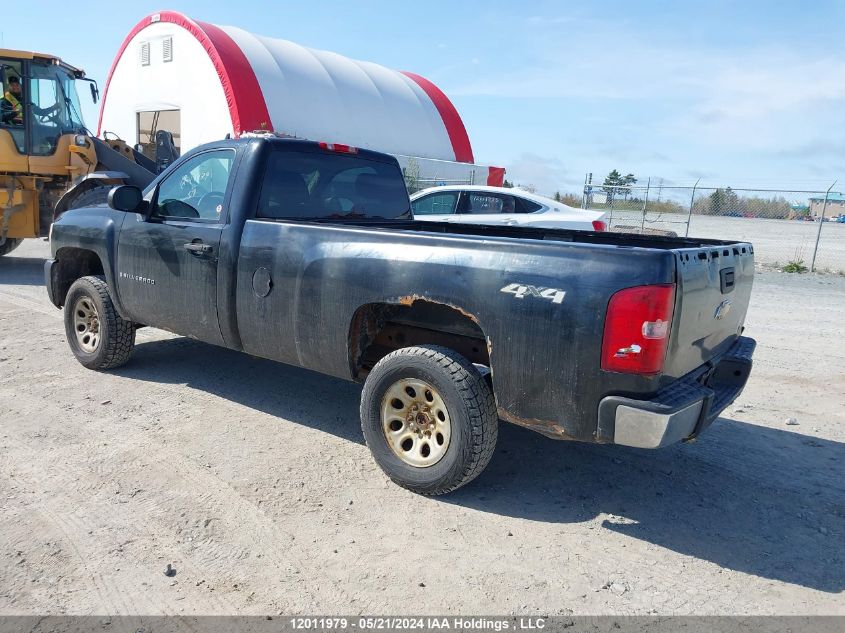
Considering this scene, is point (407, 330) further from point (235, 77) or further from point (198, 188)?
point (235, 77)

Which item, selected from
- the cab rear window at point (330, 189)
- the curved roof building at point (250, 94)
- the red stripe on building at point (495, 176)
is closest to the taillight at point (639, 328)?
the cab rear window at point (330, 189)

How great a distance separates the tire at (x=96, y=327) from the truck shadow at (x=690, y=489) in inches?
40.3

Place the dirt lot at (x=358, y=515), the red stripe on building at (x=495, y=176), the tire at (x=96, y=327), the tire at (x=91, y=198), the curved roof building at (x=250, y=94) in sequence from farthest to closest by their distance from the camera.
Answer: the red stripe on building at (x=495, y=176) < the curved roof building at (x=250, y=94) < the tire at (x=91, y=198) < the tire at (x=96, y=327) < the dirt lot at (x=358, y=515)

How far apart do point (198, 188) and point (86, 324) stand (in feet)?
6.38

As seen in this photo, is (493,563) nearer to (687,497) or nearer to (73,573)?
(687,497)

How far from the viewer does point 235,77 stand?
2311 centimetres

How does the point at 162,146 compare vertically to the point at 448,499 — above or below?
above

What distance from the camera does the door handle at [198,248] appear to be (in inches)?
186

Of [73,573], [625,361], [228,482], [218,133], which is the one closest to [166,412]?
[228,482]

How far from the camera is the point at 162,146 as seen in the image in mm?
15312

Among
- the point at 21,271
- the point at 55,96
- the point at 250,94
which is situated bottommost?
the point at 21,271

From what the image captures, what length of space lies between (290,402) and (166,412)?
922mm

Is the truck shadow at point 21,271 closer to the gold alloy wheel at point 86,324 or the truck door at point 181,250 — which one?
the gold alloy wheel at point 86,324

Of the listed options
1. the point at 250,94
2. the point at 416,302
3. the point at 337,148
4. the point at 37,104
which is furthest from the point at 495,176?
the point at 416,302
